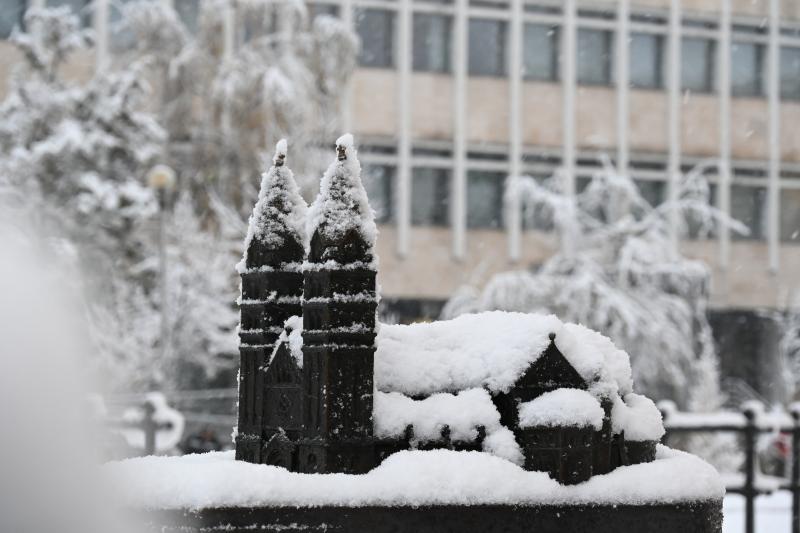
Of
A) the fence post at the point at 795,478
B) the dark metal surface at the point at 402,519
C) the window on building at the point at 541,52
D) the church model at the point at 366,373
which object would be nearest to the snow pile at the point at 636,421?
the church model at the point at 366,373

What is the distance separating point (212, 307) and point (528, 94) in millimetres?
11377

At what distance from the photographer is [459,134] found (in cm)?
3294

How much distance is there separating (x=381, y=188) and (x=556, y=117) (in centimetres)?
492

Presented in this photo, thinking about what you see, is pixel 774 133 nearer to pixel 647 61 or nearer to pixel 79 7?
pixel 647 61

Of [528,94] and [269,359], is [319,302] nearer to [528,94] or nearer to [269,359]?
[269,359]

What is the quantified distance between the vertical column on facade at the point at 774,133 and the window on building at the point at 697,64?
156 centimetres

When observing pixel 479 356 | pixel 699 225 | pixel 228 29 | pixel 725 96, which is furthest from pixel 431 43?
pixel 479 356

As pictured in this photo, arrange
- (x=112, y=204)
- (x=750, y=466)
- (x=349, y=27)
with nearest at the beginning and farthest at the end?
(x=750, y=466) → (x=112, y=204) → (x=349, y=27)

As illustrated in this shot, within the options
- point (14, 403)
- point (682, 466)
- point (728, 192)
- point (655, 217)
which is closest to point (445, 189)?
point (728, 192)

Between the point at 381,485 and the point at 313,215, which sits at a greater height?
the point at 313,215

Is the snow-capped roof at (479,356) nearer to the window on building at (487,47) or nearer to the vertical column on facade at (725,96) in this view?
the window on building at (487,47)

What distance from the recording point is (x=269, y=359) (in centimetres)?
455

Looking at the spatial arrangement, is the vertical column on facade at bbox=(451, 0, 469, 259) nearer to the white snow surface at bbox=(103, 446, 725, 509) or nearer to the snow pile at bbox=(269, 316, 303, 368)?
the snow pile at bbox=(269, 316, 303, 368)

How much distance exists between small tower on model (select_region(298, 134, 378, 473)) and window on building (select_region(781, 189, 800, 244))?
32.5m
